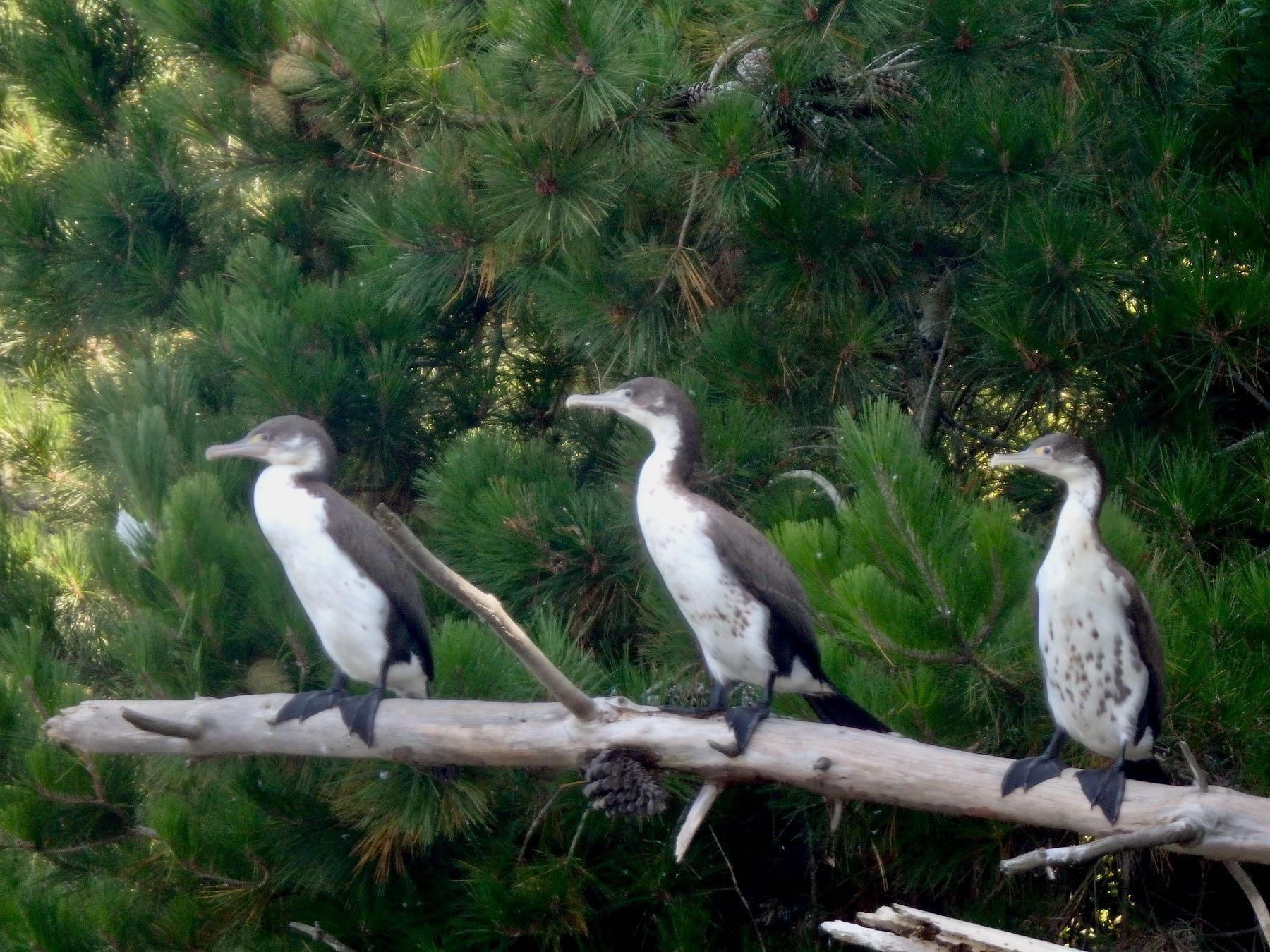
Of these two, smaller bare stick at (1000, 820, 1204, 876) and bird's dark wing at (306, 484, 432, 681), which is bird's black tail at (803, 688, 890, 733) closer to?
smaller bare stick at (1000, 820, 1204, 876)

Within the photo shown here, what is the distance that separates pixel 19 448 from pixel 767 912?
3407mm

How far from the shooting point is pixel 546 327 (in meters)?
5.22

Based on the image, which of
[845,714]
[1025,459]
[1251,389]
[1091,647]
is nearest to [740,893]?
[845,714]

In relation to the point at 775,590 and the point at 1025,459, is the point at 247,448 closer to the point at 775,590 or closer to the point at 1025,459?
the point at 775,590

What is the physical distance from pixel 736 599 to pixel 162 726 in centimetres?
133

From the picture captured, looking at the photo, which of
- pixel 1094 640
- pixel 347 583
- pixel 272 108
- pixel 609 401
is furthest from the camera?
pixel 272 108

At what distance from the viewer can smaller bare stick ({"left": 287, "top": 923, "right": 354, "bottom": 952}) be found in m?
3.71

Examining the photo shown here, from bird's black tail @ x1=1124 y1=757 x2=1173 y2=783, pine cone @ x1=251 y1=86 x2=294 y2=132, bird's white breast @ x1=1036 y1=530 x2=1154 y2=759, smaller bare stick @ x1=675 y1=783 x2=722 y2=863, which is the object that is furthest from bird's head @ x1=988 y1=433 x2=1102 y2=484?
pine cone @ x1=251 y1=86 x2=294 y2=132

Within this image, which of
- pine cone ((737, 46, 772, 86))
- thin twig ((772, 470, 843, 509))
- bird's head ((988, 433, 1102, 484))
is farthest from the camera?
pine cone ((737, 46, 772, 86))

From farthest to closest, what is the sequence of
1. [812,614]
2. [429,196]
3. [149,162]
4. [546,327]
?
1. [149,162]
2. [546,327]
3. [429,196]
4. [812,614]

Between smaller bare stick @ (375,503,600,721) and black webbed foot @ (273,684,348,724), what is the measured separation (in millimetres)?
676

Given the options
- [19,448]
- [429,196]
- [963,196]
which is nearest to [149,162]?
[19,448]

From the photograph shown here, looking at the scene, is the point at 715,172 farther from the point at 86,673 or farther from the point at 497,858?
the point at 86,673

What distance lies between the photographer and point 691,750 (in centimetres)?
303
